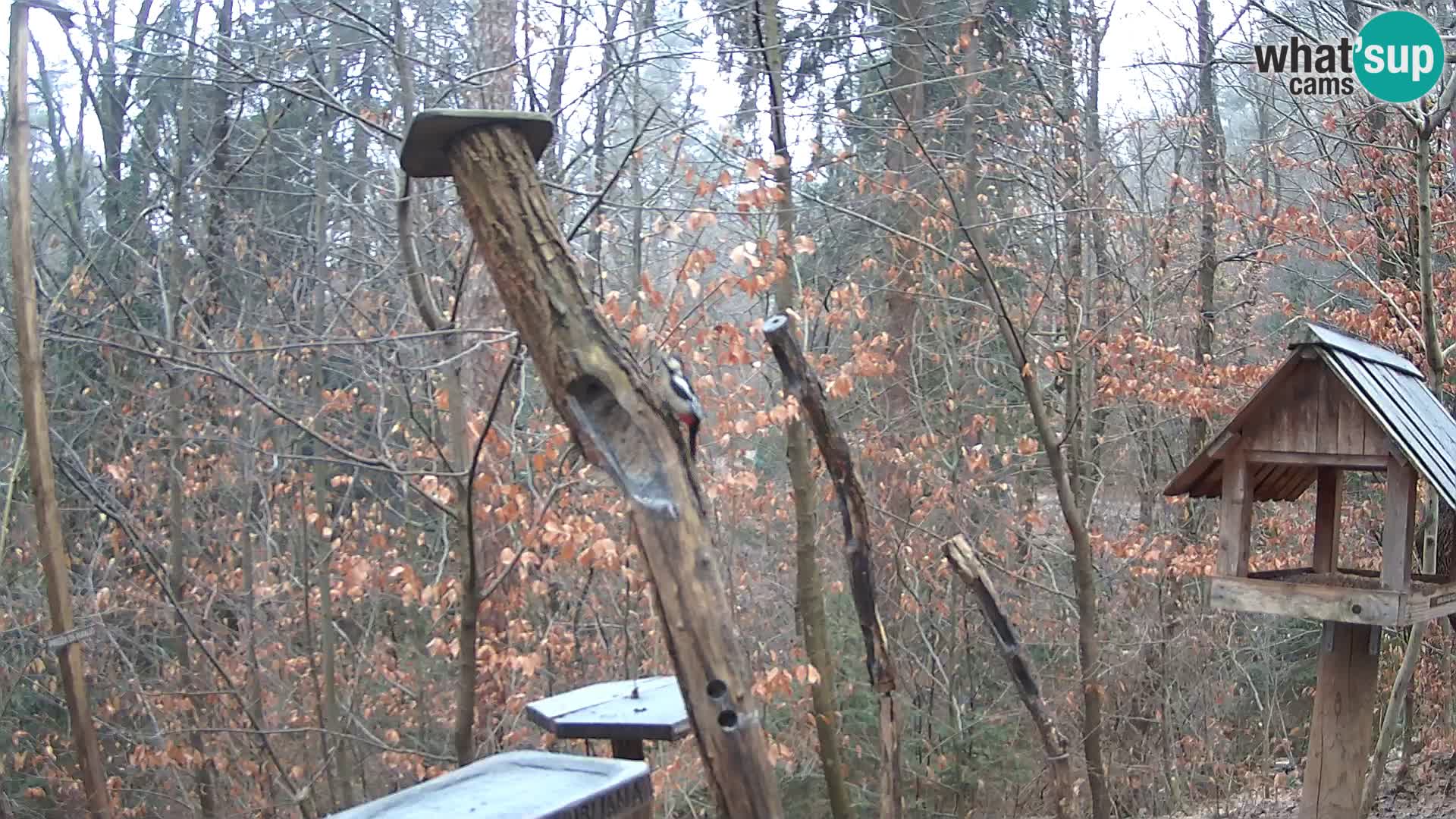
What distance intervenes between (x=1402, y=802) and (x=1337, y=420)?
5231mm

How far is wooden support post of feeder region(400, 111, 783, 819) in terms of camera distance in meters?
2.83

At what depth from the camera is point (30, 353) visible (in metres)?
4.84

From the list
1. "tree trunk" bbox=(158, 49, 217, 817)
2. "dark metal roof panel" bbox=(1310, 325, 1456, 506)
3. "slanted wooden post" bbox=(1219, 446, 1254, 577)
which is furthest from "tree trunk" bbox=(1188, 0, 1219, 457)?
"tree trunk" bbox=(158, 49, 217, 817)

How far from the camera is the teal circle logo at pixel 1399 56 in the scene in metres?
5.92

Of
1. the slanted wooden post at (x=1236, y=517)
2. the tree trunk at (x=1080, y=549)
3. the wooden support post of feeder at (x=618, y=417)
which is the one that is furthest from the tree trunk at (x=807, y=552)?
the wooden support post of feeder at (x=618, y=417)

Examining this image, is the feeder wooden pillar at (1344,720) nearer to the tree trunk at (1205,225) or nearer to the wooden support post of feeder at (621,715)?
the wooden support post of feeder at (621,715)

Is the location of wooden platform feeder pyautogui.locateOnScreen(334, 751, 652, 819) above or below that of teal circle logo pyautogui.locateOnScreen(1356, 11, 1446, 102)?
below

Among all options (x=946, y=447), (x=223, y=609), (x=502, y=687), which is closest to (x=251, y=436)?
(x=223, y=609)

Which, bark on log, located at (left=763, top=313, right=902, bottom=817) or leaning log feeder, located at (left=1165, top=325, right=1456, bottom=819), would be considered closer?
leaning log feeder, located at (left=1165, top=325, right=1456, bottom=819)

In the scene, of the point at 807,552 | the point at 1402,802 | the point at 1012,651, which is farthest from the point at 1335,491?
the point at 1402,802

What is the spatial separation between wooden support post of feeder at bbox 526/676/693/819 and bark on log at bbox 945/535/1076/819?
5.03ft

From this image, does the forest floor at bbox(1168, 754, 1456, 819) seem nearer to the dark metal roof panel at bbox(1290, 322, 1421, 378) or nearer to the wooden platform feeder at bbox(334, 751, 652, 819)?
the dark metal roof panel at bbox(1290, 322, 1421, 378)

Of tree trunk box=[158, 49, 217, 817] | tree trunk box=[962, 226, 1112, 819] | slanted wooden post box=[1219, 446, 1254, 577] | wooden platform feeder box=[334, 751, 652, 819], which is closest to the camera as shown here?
wooden platform feeder box=[334, 751, 652, 819]

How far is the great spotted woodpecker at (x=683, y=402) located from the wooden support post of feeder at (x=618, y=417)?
40 mm
